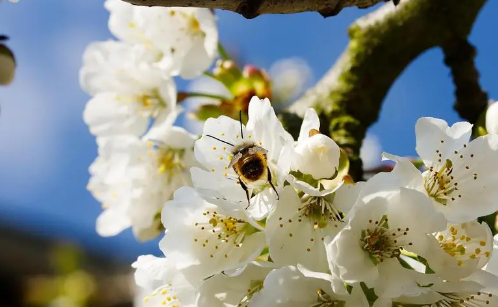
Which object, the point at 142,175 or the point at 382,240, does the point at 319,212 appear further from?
the point at 142,175

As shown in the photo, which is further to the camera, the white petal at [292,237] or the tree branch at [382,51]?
the tree branch at [382,51]

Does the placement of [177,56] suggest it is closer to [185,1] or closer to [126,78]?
[126,78]

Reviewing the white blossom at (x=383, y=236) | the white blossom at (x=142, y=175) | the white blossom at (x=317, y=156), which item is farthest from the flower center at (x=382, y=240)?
the white blossom at (x=142, y=175)

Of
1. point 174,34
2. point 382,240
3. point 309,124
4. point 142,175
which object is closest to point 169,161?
point 142,175

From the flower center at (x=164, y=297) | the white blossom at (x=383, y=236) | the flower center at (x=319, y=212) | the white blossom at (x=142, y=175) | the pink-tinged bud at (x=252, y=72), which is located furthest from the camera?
the pink-tinged bud at (x=252, y=72)

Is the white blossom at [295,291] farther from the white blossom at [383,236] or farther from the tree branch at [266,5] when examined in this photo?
the tree branch at [266,5]

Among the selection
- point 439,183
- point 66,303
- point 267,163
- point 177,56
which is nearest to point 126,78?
point 177,56
